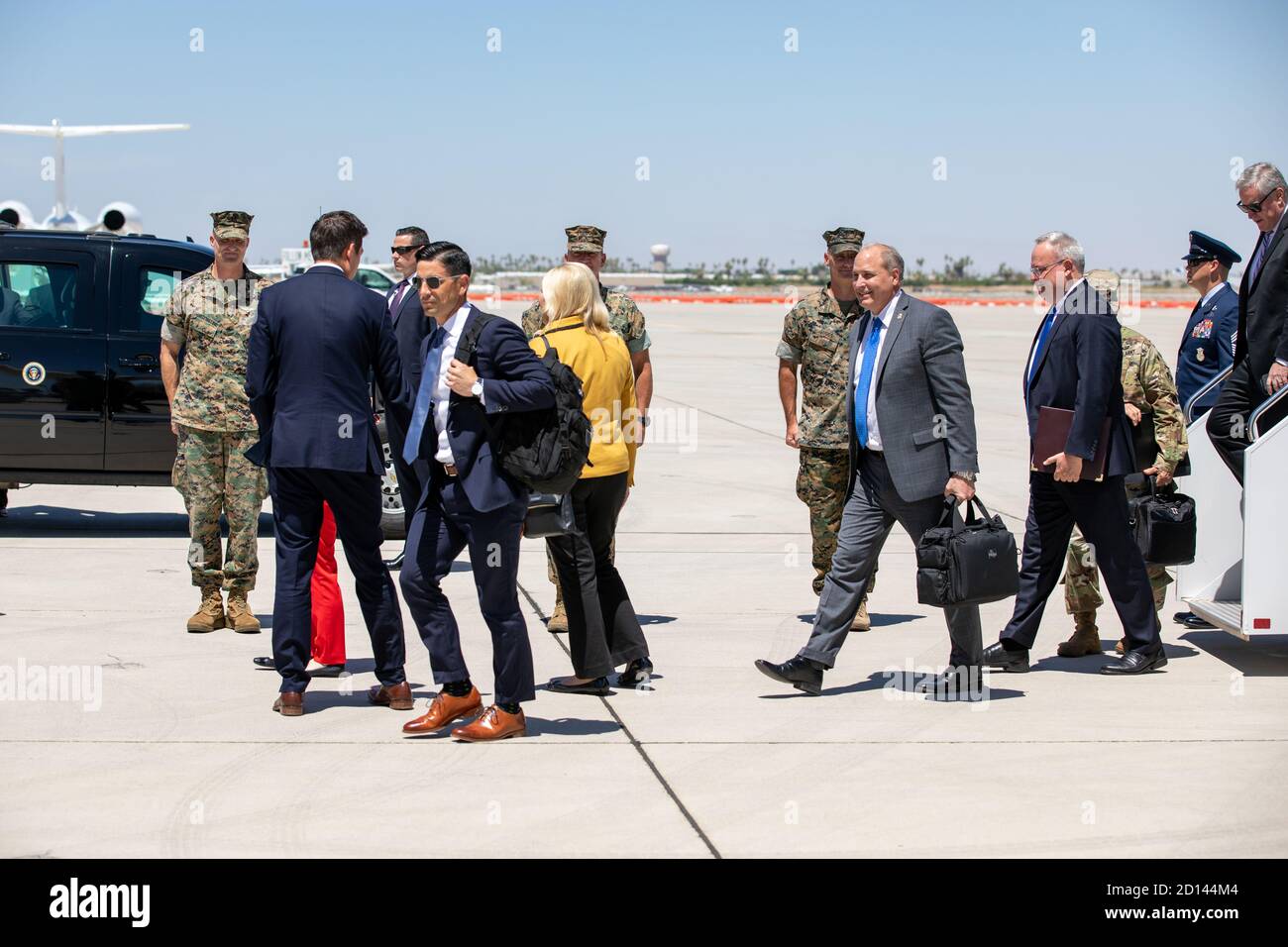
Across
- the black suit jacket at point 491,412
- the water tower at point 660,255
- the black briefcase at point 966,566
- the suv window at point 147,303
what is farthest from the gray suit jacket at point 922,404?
the water tower at point 660,255

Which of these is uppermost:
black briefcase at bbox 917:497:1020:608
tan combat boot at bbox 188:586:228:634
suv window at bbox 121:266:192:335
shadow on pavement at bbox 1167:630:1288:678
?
suv window at bbox 121:266:192:335

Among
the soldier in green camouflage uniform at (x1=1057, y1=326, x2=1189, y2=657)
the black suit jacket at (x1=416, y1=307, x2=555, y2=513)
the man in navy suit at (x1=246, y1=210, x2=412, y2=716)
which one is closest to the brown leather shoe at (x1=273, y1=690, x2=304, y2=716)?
the man in navy suit at (x1=246, y1=210, x2=412, y2=716)

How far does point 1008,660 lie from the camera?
753cm

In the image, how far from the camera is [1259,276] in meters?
7.55

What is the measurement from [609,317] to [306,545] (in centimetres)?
207

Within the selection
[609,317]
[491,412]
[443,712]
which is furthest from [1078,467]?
[443,712]

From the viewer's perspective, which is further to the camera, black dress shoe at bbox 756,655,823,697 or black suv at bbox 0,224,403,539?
black suv at bbox 0,224,403,539

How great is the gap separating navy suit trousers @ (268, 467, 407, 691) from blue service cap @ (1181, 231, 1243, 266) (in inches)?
195

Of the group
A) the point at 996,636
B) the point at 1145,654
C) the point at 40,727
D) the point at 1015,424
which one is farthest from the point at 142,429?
the point at 1015,424

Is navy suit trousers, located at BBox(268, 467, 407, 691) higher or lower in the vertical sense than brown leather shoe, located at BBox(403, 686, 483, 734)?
higher

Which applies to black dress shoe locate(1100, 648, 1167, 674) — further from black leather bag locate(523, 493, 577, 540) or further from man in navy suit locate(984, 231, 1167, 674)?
black leather bag locate(523, 493, 577, 540)

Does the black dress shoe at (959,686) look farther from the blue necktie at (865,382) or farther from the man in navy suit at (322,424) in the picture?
the man in navy suit at (322,424)

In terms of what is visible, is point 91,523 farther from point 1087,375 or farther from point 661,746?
point 1087,375

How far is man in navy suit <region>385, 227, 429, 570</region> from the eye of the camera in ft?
20.6
